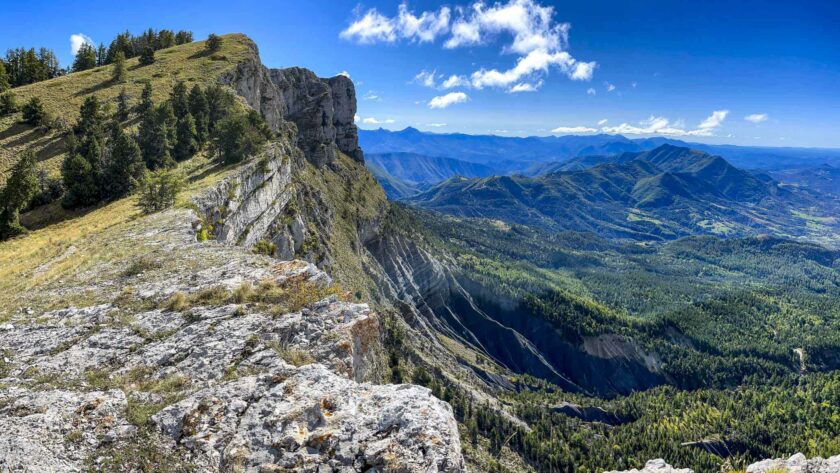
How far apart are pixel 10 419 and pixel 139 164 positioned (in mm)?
43909

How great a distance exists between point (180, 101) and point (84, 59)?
5071 cm

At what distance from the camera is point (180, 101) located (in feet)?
219

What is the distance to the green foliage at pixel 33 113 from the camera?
181 feet

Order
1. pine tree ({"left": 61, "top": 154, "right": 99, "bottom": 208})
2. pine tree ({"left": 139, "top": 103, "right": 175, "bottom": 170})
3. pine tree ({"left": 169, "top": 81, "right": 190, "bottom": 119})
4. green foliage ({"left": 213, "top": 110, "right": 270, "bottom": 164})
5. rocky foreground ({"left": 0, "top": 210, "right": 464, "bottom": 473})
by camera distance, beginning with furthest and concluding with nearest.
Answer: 1. pine tree ({"left": 169, "top": 81, "right": 190, "bottom": 119})
2. green foliage ({"left": 213, "top": 110, "right": 270, "bottom": 164})
3. pine tree ({"left": 139, "top": 103, "right": 175, "bottom": 170})
4. pine tree ({"left": 61, "top": 154, "right": 99, "bottom": 208})
5. rocky foreground ({"left": 0, "top": 210, "right": 464, "bottom": 473})

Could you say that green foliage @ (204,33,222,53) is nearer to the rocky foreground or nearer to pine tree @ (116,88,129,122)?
pine tree @ (116,88,129,122)

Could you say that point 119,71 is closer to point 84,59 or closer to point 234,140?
point 84,59

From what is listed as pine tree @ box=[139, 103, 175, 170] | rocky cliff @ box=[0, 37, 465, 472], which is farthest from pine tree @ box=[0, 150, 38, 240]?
rocky cliff @ box=[0, 37, 465, 472]

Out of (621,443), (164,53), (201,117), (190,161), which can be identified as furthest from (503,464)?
(164,53)

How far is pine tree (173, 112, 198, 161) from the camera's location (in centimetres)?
5994

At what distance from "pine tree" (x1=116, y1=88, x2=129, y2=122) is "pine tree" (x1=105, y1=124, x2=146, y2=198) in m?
18.2

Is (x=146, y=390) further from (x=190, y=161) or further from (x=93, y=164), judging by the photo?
(x=190, y=161)

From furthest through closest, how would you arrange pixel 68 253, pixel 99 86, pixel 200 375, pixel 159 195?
pixel 99 86 < pixel 159 195 < pixel 68 253 < pixel 200 375

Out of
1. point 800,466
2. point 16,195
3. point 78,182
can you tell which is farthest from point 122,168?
point 800,466

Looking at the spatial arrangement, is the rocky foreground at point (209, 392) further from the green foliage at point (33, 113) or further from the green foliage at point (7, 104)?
the green foliage at point (7, 104)
